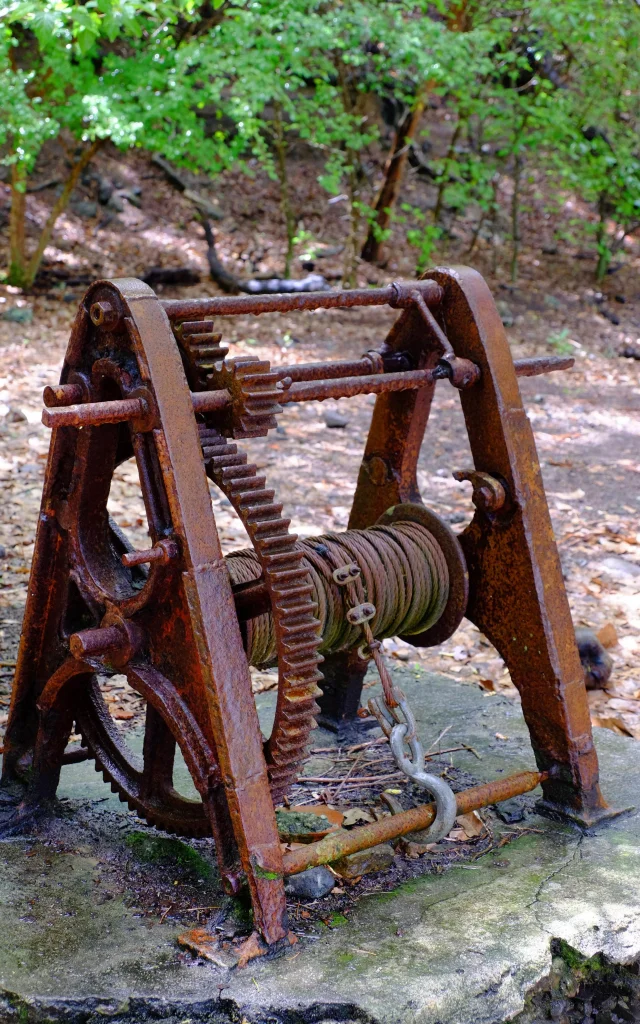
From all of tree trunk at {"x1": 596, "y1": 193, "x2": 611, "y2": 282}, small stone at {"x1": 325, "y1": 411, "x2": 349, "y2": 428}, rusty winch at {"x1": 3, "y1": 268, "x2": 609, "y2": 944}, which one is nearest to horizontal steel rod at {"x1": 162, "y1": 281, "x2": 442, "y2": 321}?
rusty winch at {"x1": 3, "y1": 268, "x2": 609, "y2": 944}

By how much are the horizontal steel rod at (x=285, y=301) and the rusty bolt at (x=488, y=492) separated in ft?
1.58

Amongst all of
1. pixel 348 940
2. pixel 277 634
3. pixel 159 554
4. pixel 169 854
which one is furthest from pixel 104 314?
pixel 348 940

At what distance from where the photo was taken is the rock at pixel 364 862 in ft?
8.08

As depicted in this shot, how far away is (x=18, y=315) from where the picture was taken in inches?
363

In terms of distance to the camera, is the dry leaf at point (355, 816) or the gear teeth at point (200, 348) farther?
the dry leaf at point (355, 816)

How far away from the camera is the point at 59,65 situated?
8.45 metres

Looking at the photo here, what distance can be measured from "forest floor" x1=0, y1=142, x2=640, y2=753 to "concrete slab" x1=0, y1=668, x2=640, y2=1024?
130cm

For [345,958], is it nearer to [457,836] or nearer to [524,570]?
[457,836]

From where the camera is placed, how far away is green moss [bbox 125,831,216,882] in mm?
2525

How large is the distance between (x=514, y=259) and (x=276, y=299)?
34.0 ft

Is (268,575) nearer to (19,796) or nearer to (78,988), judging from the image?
(78,988)

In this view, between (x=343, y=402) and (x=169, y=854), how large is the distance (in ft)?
20.2

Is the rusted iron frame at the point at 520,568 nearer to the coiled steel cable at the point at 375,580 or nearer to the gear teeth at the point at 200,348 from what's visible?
the coiled steel cable at the point at 375,580

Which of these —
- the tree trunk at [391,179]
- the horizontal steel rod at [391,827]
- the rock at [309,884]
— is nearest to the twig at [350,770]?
the horizontal steel rod at [391,827]
